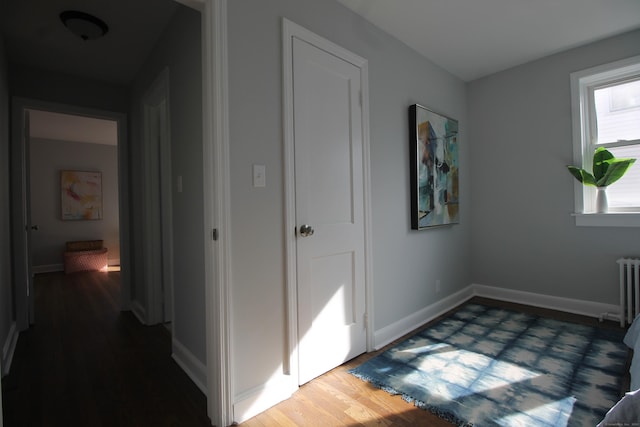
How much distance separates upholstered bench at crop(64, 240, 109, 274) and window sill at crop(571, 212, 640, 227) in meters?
6.90

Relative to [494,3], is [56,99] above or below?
below

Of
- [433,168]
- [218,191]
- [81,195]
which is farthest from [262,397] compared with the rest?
[81,195]

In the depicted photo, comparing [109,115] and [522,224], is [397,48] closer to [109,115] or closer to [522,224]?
[522,224]

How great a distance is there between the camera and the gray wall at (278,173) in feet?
5.46

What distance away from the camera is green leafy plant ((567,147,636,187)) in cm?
271

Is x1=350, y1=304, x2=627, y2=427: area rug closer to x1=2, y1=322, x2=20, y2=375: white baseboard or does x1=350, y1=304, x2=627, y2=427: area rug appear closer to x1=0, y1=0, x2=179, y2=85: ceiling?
x1=2, y1=322, x2=20, y2=375: white baseboard

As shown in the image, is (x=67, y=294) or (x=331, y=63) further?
(x=67, y=294)

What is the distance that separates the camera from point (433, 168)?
9.82 ft

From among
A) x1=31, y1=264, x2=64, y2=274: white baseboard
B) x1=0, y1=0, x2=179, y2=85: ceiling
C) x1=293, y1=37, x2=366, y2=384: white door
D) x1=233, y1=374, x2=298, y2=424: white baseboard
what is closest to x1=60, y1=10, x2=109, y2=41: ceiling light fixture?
x1=0, y1=0, x2=179, y2=85: ceiling

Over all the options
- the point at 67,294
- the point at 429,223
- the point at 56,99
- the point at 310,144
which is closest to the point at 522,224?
the point at 429,223

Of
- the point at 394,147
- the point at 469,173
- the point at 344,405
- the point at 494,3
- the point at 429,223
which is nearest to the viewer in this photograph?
the point at 344,405

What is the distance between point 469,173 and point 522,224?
2.53 feet

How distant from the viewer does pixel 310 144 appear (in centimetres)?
199

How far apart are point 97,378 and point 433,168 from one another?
301 centimetres
